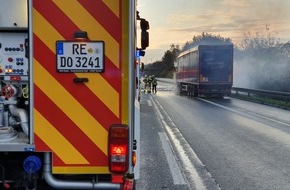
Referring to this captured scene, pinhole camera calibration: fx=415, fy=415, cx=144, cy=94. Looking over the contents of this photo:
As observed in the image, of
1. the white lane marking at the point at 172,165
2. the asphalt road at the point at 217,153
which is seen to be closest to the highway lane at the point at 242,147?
the asphalt road at the point at 217,153

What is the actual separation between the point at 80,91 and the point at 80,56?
253 millimetres

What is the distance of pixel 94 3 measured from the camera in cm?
299

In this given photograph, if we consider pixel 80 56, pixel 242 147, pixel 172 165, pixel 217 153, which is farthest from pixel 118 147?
pixel 242 147

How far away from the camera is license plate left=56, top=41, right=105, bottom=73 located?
2.96m

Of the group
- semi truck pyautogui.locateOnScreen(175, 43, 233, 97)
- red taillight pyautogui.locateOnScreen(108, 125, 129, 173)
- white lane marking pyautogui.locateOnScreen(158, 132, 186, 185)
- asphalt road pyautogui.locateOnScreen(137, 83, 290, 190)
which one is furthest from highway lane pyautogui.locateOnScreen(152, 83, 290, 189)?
semi truck pyautogui.locateOnScreen(175, 43, 233, 97)

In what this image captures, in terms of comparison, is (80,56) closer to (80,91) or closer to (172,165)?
(80,91)

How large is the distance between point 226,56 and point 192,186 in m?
24.2

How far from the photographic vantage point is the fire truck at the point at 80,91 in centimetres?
297

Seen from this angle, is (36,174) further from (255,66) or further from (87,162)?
(255,66)

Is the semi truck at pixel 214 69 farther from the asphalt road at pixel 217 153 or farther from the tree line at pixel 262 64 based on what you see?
the asphalt road at pixel 217 153

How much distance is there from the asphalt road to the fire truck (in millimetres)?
3627

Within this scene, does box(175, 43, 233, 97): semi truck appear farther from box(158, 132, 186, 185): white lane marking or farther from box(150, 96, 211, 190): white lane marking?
box(158, 132, 186, 185): white lane marking

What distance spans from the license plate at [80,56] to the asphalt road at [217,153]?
391 cm

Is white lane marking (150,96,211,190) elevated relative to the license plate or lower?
lower
